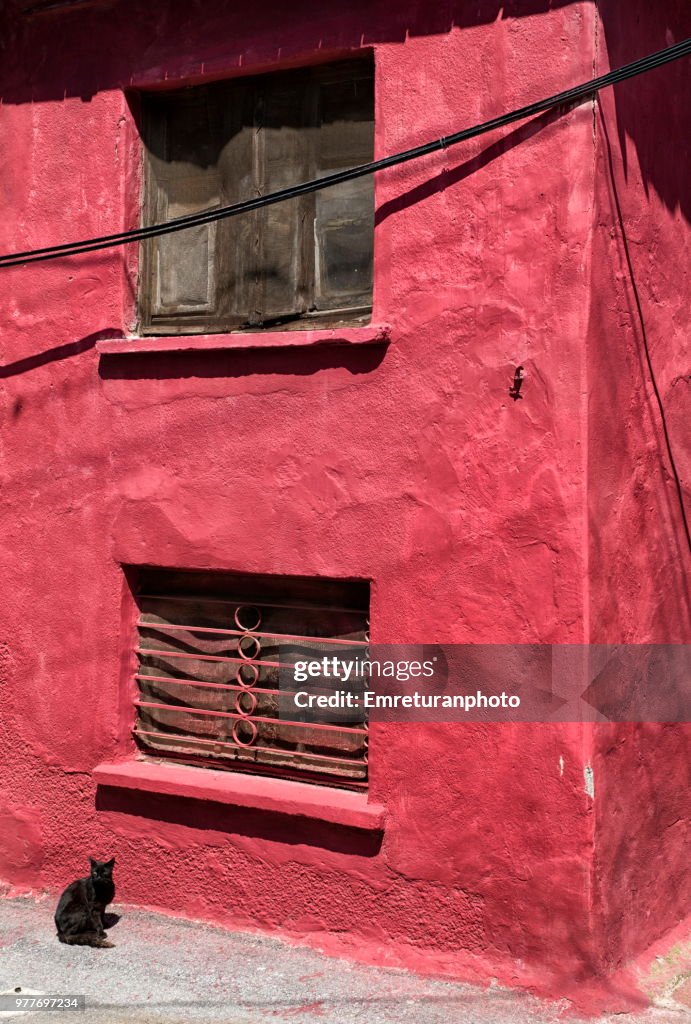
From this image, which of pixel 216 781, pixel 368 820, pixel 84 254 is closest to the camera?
pixel 368 820

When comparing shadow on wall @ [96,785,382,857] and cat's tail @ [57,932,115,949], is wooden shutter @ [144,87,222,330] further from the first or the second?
cat's tail @ [57,932,115,949]

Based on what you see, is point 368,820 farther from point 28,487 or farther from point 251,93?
point 251,93

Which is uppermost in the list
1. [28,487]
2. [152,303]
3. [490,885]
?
[152,303]

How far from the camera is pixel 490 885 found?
529 cm

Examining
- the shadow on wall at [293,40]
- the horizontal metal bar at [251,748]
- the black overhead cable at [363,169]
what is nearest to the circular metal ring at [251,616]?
the horizontal metal bar at [251,748]

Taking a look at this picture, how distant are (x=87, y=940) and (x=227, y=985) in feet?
2.96

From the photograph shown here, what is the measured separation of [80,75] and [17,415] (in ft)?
6.58

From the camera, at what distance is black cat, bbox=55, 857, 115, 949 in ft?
19.1

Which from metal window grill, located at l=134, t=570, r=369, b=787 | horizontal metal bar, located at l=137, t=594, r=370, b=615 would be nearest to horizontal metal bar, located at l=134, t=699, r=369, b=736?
metal window grill, located at l=134, t=570, r=369, b=787

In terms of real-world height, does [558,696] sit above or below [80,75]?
below

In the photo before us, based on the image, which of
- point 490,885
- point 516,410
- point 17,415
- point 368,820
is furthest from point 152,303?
point 490,885

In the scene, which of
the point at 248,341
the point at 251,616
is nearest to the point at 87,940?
the point at 251,616

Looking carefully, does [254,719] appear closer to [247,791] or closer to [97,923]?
[247,791]

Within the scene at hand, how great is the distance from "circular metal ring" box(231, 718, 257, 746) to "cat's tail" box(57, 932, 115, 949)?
48.0 inches
